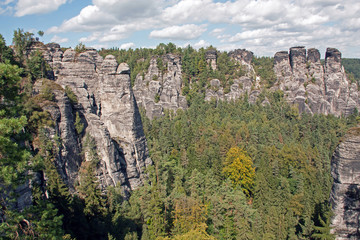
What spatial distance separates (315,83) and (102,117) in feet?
238

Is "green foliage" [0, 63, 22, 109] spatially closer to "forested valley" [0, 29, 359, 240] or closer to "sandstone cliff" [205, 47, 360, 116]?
"forested valley" [0, 29, 359, 240]

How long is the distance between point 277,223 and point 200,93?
195 feet

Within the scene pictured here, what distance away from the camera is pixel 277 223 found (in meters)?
26.7

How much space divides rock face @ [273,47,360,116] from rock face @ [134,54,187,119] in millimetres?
33166

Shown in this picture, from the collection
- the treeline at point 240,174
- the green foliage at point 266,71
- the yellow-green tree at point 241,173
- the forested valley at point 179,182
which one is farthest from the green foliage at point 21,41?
the green foliage at point 266,71

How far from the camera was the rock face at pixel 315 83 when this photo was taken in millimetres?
80625

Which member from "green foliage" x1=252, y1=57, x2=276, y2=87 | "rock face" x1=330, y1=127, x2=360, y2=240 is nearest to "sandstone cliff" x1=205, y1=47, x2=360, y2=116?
"green foliage" x1=252, y1=57, x2=276, y2=87

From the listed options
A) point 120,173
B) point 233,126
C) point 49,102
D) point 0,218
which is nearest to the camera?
point 0,218

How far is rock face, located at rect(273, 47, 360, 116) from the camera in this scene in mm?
80625

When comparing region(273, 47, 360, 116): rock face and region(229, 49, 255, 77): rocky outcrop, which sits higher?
region(229, 49, 255, 77): rocky outcrop

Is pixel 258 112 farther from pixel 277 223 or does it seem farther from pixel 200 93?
pixel 277 223

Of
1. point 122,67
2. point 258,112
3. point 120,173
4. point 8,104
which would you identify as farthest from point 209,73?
point 8,104

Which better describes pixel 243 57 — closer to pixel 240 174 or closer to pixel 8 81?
pixel 240 174

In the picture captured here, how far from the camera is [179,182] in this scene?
114ft
